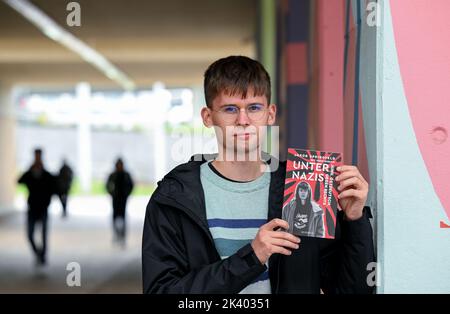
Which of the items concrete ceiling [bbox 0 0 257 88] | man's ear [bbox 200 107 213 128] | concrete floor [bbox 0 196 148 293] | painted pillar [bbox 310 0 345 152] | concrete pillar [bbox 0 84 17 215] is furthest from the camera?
concrete pillar [bbox 0 84 17 215]

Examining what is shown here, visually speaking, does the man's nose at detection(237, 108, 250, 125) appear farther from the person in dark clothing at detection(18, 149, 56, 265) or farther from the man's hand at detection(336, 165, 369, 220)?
the person in dark clothing at detection(18, 149, 56, 265)

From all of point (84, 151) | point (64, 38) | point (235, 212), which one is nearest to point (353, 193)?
point (235, 212)

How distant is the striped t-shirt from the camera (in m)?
2.12

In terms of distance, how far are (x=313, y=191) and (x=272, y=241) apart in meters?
0.23

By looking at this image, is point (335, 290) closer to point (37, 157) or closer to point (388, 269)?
point (388, 269)

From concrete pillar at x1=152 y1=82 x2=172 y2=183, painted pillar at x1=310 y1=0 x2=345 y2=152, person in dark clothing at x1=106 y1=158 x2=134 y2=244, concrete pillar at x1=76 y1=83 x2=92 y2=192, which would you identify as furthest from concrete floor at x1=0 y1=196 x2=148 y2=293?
concrete pillar at x1=76 y1=83 x2=92 y2=192

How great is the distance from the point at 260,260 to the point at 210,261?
0.71 feet

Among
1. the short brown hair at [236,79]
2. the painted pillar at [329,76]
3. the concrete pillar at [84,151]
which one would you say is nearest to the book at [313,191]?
the short brown hair at [236,79]

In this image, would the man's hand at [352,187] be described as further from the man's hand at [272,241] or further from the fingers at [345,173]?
the man's hand at [272,241]

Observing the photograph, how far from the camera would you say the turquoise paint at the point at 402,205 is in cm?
229

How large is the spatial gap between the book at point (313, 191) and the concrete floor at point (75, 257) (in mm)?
6163

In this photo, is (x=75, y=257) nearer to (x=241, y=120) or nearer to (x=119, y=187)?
(x=119, y=187)

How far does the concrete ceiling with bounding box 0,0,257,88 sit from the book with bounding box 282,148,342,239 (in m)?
10.5

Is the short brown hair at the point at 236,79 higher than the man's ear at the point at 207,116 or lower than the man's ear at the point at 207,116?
higher
